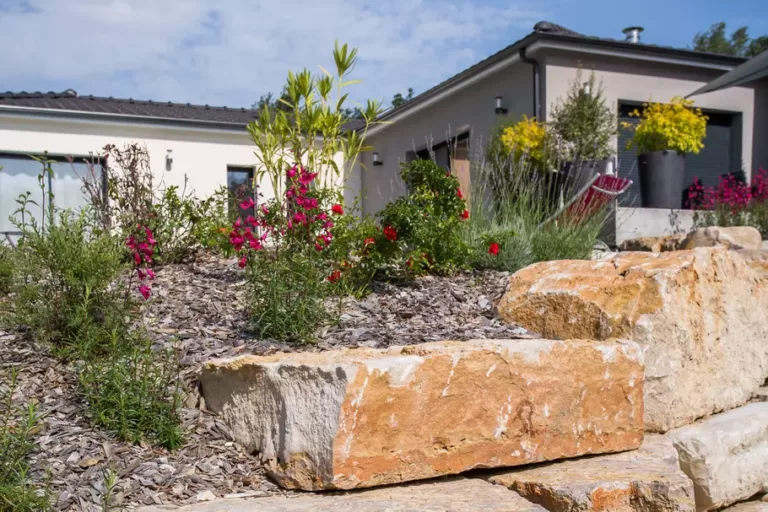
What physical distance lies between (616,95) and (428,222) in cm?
667

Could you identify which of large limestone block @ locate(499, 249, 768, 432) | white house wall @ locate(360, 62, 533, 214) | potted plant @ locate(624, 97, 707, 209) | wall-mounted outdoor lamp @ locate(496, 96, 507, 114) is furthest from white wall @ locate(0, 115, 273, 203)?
large limestone block @ locate(499, 249, 768, 432)

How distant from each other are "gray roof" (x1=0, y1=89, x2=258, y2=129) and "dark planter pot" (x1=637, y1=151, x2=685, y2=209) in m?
7.22

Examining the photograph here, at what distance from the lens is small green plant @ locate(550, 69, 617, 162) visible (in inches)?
332

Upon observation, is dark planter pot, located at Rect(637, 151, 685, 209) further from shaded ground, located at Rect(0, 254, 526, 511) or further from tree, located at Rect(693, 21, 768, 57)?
tree, located at Rect(693, 21, 768, 57)

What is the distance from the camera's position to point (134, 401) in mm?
2510

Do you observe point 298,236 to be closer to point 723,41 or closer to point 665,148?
point 665,148

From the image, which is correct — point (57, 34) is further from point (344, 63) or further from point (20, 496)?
point (20, 496)

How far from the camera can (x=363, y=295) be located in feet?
13.4

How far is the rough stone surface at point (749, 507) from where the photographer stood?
10.6ft

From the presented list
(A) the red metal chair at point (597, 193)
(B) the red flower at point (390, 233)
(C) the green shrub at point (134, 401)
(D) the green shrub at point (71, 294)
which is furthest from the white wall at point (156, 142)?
(C) the green shrub at point (134, 401)

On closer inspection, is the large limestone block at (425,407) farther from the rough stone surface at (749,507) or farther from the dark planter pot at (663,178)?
the dark planter pot at (663,178)

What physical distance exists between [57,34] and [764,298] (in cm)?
910

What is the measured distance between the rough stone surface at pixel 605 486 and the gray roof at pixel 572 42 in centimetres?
712

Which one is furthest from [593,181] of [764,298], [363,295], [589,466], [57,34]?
[57,34]
